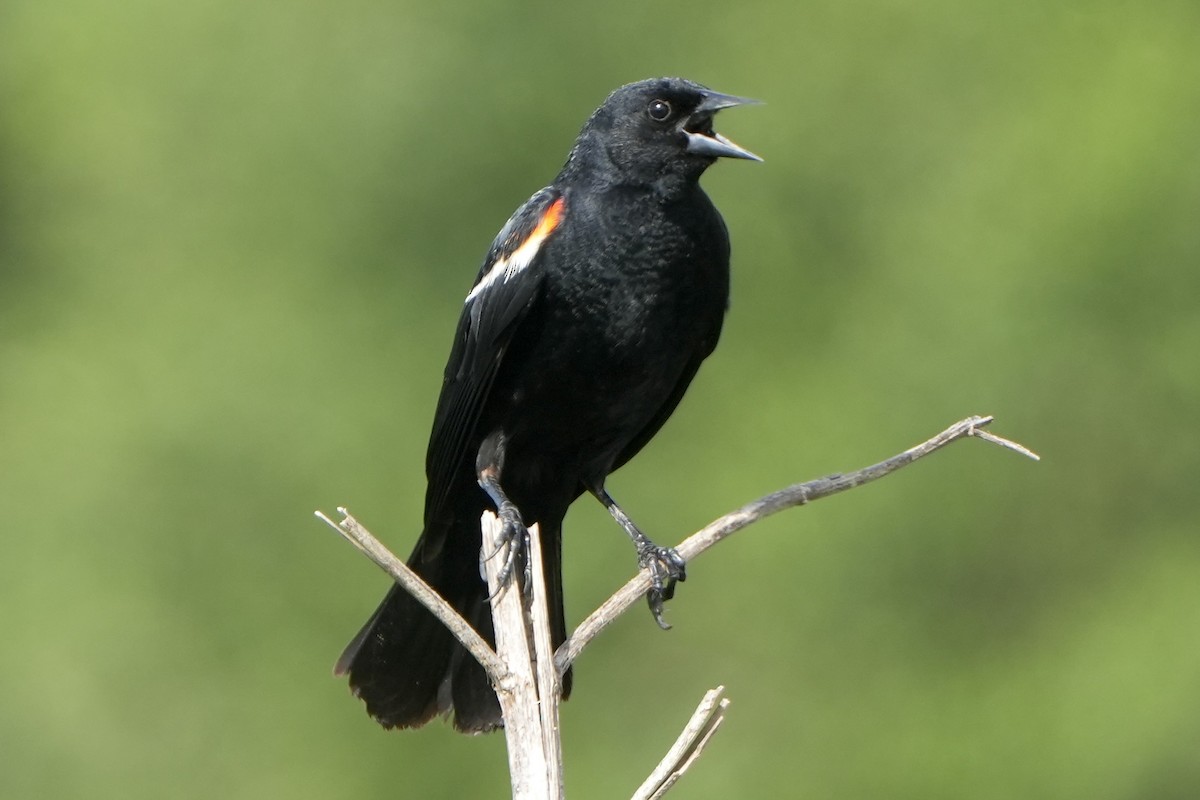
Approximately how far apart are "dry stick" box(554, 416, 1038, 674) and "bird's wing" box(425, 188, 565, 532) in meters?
0.82

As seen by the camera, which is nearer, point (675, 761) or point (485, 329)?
point (675, 761)

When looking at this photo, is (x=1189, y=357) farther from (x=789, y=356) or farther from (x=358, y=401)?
(x=358, y=401)

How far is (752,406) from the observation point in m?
7.40

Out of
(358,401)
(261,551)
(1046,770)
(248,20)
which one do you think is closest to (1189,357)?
(1046,770)

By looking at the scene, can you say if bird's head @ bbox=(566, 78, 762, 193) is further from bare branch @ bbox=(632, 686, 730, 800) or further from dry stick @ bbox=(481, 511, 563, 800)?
bare branch @ bbox=(632, 686, 730, 800)

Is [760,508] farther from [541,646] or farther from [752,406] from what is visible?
[752,406]

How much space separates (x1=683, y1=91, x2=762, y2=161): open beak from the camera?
3.63 m

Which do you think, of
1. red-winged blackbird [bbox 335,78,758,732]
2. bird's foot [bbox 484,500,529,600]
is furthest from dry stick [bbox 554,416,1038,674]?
red-winged blackbird [bbox 335,78,758,732]

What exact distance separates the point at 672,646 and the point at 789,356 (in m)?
1.55

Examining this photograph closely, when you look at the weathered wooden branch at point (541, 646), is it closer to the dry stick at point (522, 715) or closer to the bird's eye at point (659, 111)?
the dry stick at point (522, 715)

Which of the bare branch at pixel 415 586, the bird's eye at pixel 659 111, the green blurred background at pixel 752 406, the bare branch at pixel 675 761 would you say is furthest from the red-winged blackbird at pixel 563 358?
the green blurred background at pixel 752 406

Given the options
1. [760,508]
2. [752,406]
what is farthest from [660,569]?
[752,406]

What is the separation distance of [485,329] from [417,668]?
828 millimetres

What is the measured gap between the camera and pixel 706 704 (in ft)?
8.23
